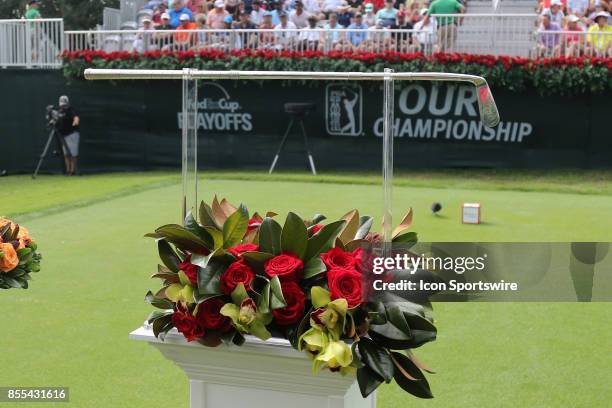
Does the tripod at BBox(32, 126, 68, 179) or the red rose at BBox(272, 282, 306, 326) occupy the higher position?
the red rose at BBox(272, 282, 306, 326)

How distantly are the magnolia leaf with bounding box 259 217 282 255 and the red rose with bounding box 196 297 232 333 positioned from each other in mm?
227

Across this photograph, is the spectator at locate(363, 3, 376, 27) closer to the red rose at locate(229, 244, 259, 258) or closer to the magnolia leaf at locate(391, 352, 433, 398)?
the red rose at locate(229, 244, 259, 258)

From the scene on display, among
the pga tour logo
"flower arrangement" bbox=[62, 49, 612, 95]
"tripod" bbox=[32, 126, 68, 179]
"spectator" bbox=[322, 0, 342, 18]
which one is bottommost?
"tripod" bbox=[32, 126, 68, 179]

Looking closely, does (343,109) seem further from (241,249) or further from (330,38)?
(241,249)

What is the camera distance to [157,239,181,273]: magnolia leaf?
3176mm

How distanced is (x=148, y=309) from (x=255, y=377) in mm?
3734

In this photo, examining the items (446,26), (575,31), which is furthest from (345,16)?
(575,31)

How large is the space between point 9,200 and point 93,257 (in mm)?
5588

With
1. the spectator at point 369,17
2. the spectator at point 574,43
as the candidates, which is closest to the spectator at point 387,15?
the spectator at point 369,17

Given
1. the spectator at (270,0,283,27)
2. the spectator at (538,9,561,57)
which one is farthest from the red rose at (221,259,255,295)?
the spectator at (270,0,283,27)

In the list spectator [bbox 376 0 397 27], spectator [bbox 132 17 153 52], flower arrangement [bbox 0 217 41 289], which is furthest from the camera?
spectator [bbox 132 17 153 52]

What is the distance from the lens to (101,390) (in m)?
4.98

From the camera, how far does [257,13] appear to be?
19.1 m

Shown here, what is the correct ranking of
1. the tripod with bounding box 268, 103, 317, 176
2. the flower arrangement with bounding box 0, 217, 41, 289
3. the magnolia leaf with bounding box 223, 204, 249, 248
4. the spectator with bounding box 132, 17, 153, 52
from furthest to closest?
the spectator with bounding box 132, 17, 153, 52 < the tripod with bounding box 268, 103, 317, 176 < the flower arrangement with bounding box 0, 217, 41, 289 < the magnolia leaf with bounding box 223, 204, 249, 248
